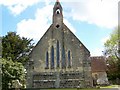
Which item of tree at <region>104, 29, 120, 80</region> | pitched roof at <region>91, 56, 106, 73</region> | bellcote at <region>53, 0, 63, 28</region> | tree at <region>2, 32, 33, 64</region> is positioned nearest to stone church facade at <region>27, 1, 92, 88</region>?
bellcote at <region>53, 0, 63, 28</region>

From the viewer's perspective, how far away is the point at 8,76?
27.7m

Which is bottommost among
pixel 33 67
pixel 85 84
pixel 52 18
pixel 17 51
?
pixel 85 84

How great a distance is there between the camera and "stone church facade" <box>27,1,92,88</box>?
38406mm

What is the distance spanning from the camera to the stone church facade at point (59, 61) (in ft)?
126

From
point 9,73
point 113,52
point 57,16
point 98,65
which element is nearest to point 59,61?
point 57,16

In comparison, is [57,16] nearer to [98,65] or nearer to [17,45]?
[17,45]

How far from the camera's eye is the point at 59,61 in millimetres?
39219

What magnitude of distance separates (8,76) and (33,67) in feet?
39.2

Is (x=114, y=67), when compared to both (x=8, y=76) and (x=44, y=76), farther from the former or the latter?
(x=8, y=76)

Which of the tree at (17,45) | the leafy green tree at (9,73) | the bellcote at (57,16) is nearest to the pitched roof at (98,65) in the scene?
the tree at (17,45)

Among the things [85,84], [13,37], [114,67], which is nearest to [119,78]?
[114,67]

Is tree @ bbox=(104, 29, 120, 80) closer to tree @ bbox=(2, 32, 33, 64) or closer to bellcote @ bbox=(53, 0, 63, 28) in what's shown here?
bellcote @ bbox=(53, 0, 63, 28)

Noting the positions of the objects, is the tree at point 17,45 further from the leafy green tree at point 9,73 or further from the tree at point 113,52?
the tree at point 113,52

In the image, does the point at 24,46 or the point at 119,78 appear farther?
the point at 119,78
